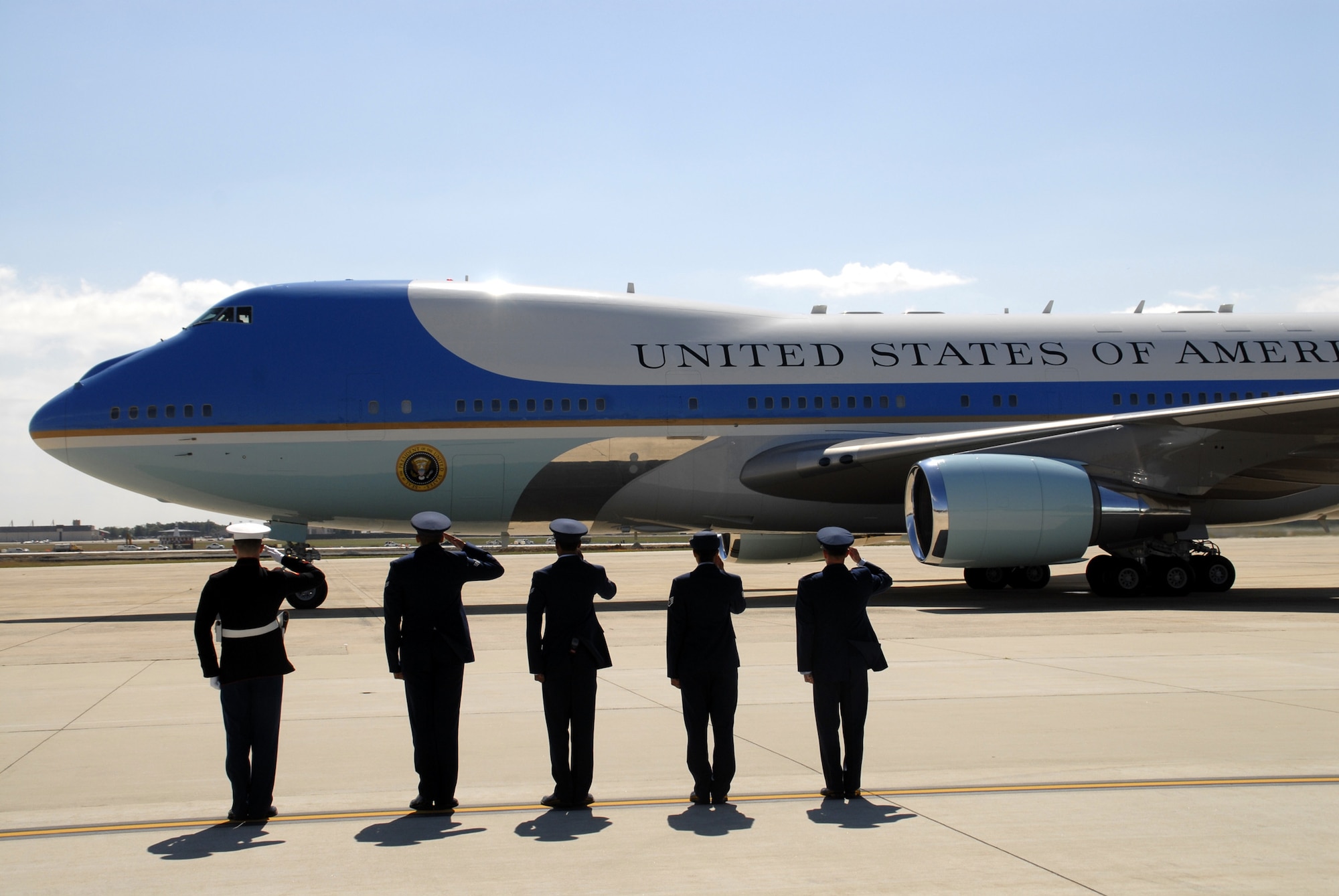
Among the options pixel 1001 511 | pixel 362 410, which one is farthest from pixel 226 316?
pixel 1001 511

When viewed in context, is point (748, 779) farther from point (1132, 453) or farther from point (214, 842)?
point (1132, 453)

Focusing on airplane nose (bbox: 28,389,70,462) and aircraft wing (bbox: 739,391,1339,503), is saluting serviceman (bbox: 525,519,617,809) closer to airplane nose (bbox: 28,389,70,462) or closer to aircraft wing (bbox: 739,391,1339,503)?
aircraft wing (bbox: 739,391,1339,503)

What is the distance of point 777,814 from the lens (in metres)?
5.13

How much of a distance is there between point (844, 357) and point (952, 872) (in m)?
14.2

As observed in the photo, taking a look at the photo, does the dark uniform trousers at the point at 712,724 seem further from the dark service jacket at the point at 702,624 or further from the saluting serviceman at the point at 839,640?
the saluting serviceman at the point at 839,640

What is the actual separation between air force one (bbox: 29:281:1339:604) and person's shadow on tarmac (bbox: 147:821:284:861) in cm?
1133

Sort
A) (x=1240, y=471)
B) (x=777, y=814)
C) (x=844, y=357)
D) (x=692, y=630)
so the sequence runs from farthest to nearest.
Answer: (x=844, y=357) → (x=1240, y=471) → (x=692, y=630) → (x=777, y=814)

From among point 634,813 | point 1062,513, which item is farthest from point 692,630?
point 1062,513

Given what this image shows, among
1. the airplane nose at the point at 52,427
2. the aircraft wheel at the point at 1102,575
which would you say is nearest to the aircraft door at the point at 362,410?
the airplane nose at the point at 52,427

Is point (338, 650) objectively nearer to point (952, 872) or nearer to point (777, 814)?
point (777, 814)

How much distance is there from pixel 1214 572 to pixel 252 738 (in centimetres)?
1546

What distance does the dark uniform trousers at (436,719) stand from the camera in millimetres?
5293

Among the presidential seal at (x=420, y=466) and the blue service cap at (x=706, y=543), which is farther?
the presidential seal at (x=420, y=466)

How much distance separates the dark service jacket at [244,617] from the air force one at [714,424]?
10.8 meters
